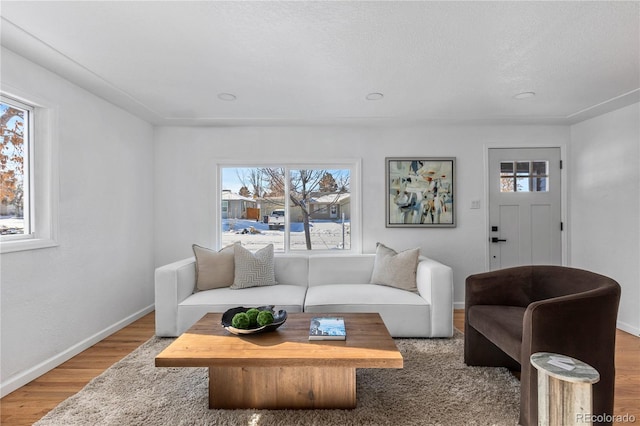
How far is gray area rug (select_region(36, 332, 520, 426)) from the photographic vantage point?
1844mm

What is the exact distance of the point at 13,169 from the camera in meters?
2.34

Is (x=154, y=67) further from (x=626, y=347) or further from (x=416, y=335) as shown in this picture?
(x=626, y=347)

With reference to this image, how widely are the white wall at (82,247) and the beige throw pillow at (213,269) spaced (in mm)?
830

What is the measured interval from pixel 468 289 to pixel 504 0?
6.16 ft

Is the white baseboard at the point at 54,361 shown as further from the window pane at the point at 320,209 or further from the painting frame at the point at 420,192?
the painting frame at the point at 420,192

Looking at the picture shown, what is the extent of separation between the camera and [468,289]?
2.51m

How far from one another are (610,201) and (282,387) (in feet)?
12.6

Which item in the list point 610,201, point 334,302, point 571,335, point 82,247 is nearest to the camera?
point 571,335

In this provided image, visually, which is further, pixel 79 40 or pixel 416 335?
pixel 416 335

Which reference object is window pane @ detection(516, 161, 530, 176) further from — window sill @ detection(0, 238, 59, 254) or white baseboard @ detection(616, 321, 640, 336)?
window sill @ detection(0, 238, 59, 254)

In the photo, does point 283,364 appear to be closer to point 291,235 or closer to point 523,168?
point 291,235

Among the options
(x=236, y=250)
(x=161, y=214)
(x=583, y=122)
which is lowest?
(x=236, y=250)

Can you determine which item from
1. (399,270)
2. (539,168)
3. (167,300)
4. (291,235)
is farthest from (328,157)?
(539,168)

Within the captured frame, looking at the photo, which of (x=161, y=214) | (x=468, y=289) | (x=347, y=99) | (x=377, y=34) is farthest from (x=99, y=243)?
(x=468, y=289)
